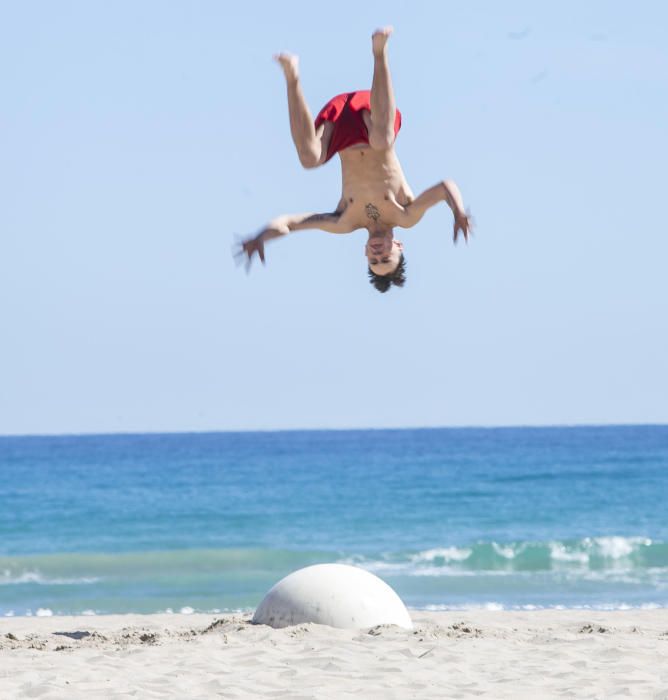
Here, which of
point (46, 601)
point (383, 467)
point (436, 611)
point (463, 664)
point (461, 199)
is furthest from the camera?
point (383, 467)

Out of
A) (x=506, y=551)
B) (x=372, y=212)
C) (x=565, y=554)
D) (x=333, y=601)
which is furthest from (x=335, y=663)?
(x=565, y=554)

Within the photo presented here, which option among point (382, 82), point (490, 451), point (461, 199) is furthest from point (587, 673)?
point (490, 451)

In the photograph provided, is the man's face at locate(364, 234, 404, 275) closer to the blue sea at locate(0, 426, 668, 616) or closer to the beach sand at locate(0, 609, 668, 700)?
the beach sand at locate(0, 609, 668, 700)

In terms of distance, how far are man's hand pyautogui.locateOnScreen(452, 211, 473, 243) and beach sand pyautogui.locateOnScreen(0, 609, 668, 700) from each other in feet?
9.70

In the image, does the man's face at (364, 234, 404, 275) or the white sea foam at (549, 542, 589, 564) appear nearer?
the man's face at (364, 234, 404, 275)

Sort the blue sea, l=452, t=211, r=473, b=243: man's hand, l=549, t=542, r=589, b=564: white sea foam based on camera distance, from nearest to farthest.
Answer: l=452, t=211, r=473, b=243: man's hand → the blue sea → l=549, t=542, r=589, b=564: white sea foam

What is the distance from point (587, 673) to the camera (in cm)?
942

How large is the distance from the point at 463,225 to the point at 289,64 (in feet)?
5.47

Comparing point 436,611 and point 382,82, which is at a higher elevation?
point 382,82

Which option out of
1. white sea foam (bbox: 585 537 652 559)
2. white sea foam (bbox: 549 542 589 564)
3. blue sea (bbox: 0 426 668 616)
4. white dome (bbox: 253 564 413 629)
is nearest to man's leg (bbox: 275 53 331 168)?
white dome (bbox: 253 564 413 629)

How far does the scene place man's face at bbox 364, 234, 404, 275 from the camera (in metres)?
9.77

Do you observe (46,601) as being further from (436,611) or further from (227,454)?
(227,454)

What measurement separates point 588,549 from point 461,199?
1702 cm

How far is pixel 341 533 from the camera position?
2986 cm
